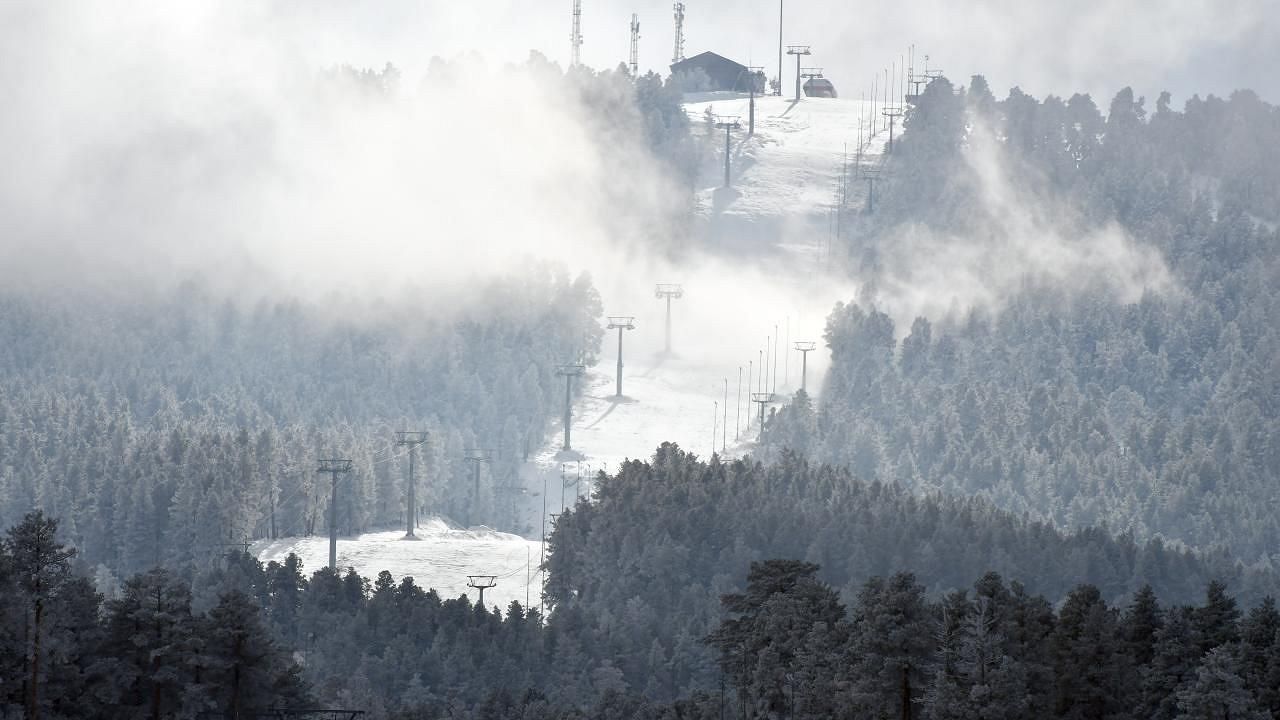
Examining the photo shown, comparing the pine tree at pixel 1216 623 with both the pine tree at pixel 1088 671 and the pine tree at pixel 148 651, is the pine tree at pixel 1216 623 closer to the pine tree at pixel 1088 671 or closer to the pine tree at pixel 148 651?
the pine tree at pixel 1088 671

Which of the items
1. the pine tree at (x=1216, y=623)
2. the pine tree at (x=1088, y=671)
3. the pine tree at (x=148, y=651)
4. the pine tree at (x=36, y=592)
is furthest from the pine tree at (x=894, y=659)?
the pine tree at (x=36, y=592)

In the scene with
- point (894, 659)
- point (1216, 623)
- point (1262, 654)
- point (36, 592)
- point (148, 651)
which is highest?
point (36, 592)

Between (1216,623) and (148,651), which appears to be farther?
(1216,623)

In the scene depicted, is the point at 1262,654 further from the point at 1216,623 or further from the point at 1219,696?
the point at 1216,623

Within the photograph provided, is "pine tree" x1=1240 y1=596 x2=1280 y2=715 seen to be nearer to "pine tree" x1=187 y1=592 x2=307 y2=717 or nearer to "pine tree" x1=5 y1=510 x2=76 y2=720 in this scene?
"pine tree" x1=187 y1=592 x2=307 y2=717

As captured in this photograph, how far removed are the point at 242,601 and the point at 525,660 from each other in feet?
147

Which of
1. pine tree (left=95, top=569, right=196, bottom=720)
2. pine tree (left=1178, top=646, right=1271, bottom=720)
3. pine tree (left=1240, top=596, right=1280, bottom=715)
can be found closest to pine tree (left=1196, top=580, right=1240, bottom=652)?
pine tree (left=1240, top=596, right=1280, bottom=715)

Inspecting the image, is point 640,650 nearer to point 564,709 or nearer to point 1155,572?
point 564,709

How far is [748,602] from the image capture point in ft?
427

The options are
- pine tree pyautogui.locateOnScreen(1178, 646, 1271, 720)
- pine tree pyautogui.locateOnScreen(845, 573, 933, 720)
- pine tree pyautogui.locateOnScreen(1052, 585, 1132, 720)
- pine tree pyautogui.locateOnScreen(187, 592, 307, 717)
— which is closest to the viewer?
pine tree pyautogui.locateOnScreen(1178, 646, 1271, 720)

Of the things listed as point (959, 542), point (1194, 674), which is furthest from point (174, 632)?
point (959, 542)

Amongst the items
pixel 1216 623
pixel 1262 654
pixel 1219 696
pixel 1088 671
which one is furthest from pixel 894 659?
pixel 1216 623

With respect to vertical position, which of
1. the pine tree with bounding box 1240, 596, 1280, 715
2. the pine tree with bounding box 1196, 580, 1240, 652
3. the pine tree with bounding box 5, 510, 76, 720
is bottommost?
the pine tree with bounding box 1196, 580, 1240, 652

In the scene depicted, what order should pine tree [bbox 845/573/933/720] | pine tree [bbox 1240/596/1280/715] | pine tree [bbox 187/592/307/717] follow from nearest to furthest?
pine tree [bbox 845/573/933/720] < pine tree [bbox 1240/596/1280/715] < pine tree [bbox 187/592/307/717]
